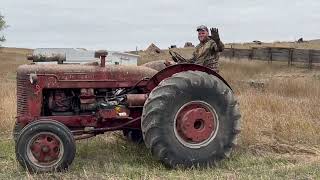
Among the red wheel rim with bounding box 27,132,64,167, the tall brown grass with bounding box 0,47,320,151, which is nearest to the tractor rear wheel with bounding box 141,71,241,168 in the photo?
the red wheel rim with bounding box 27,132,64,167

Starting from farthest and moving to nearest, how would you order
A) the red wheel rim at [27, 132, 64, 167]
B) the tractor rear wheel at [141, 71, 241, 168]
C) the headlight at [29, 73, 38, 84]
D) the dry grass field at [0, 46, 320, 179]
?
1. the headlight at [29, 73, 38, 84]
2. the tractor rear wheel at [141, 71, 241, 168]
3. the red wheel rim at [27, 132, 64, 167]
4. the dry grass field at [0, 46, 320, 179]

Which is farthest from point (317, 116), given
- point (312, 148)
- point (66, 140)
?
point (66, 140)

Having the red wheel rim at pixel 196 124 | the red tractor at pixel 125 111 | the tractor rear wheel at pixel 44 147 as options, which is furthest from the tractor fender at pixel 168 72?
the tractor rear wheel at pixel 44 147

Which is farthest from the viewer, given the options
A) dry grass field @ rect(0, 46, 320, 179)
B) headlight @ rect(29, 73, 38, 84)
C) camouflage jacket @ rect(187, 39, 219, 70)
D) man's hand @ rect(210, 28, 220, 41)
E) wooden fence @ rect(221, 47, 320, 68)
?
wooden fence @ rect(221, 47, 320, 68)

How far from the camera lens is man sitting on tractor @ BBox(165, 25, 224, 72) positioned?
337 inches

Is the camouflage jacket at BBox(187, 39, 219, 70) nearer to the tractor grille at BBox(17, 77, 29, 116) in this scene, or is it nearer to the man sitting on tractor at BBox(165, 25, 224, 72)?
the man sitting on tractor at BBox(165, 25, 224, 72)

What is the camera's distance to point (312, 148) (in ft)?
28.0

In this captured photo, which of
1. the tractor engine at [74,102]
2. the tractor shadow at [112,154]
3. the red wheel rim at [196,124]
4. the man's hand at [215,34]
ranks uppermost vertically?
the man's hand at [215,34]

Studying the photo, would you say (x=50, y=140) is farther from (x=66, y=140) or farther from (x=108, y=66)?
(x=108, y=66)

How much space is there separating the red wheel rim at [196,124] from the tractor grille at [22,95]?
2.01m

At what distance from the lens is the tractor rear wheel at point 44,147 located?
6922 millimetres

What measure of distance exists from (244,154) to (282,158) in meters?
0.60

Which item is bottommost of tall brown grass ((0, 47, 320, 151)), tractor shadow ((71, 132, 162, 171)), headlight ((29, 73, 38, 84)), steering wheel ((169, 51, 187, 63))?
tractor shadow ((71, 132, 162, 171))

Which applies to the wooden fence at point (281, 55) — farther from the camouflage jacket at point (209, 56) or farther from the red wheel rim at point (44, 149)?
the red wheel rim at point (44, 149)
